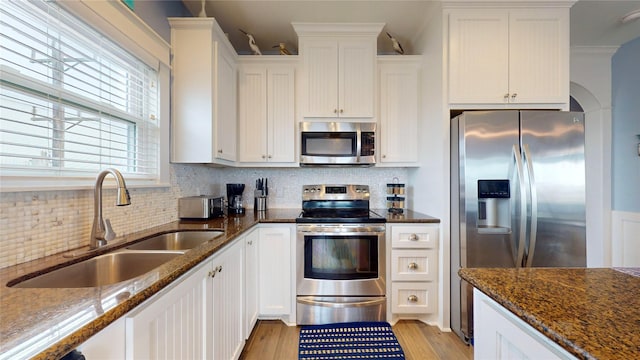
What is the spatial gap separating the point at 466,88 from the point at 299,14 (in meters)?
1.57

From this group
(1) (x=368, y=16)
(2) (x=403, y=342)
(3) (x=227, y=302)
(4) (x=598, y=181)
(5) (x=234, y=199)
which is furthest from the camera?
(4) (x=598, y=181)

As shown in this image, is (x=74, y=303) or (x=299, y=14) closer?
(x=74, y=303)

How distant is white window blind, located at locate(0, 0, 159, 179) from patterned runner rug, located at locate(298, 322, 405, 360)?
1.64 metres

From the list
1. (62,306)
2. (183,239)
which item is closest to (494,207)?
(183,239)

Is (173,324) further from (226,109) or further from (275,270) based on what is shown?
(226,109)

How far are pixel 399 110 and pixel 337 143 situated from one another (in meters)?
0.70

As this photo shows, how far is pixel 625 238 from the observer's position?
2.72 metres

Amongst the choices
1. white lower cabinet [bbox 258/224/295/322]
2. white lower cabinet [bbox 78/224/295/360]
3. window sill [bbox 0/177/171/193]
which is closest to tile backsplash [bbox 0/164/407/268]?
window sill [bbox 0/177/171/193]

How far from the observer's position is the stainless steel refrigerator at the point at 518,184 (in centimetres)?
192

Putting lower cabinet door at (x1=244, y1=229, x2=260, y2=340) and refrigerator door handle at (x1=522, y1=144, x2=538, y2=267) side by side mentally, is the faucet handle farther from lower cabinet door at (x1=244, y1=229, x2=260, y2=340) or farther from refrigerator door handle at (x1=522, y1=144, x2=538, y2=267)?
refrigerator door handle at (x1=522, y1=144, x2=538, y2=267)

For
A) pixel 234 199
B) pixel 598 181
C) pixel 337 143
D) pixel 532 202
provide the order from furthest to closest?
pixel 598 181 → pixel 234 199 → pixel 337 143 → pixel 532 202

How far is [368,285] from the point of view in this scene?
2.21 meters

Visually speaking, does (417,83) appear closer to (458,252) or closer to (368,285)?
(458,252)

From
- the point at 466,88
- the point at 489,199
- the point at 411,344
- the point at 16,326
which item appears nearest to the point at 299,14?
the point at 466,88
